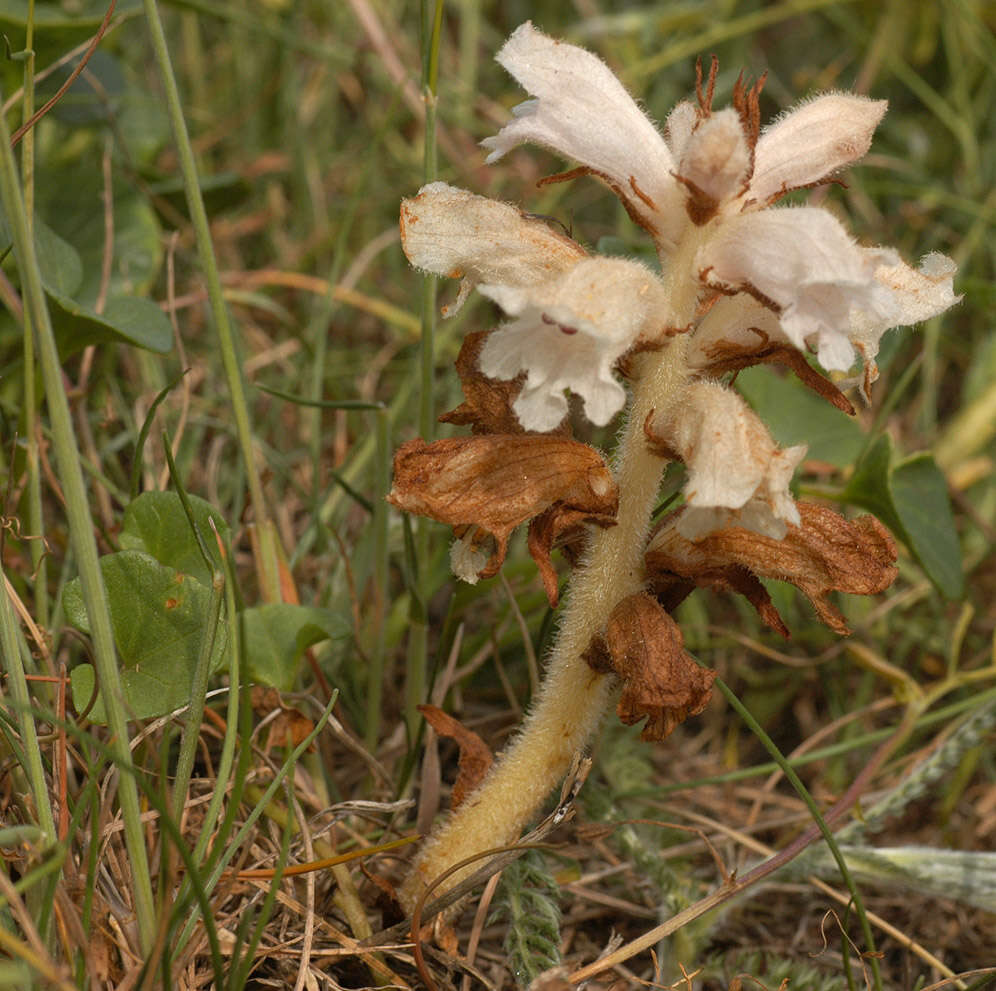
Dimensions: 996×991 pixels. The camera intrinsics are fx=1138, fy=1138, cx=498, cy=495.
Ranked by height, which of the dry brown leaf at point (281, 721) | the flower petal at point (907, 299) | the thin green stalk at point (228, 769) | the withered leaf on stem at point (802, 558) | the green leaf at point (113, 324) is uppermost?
the flower petal at point (907, 299)

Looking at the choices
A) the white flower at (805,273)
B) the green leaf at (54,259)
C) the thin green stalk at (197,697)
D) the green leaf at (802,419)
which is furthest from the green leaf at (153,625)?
the green leaf at (802,419)

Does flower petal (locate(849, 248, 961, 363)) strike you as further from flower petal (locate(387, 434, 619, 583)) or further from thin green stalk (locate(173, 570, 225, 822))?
thin green stalk (locate(173, 570, 225, 822))

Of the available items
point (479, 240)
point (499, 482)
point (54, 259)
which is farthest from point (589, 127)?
point (54, 259)

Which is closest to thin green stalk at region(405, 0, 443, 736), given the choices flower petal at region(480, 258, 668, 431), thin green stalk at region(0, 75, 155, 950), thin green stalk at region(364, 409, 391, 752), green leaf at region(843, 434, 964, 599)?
thin green stalk at region(364, 409, 391, 752)

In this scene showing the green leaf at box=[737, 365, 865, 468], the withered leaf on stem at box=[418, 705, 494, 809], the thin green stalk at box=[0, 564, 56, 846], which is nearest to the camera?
the thin green stalk at box=[0, 564, 56, 846]

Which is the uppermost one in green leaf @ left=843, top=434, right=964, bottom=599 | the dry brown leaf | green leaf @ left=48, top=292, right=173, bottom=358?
green leaf @ left=48, top=292, right=173, bottom=358

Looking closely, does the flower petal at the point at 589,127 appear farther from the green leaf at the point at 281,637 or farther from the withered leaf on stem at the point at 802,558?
the green leaf at the point at 281,637

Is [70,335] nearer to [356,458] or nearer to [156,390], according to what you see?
[156,390]
